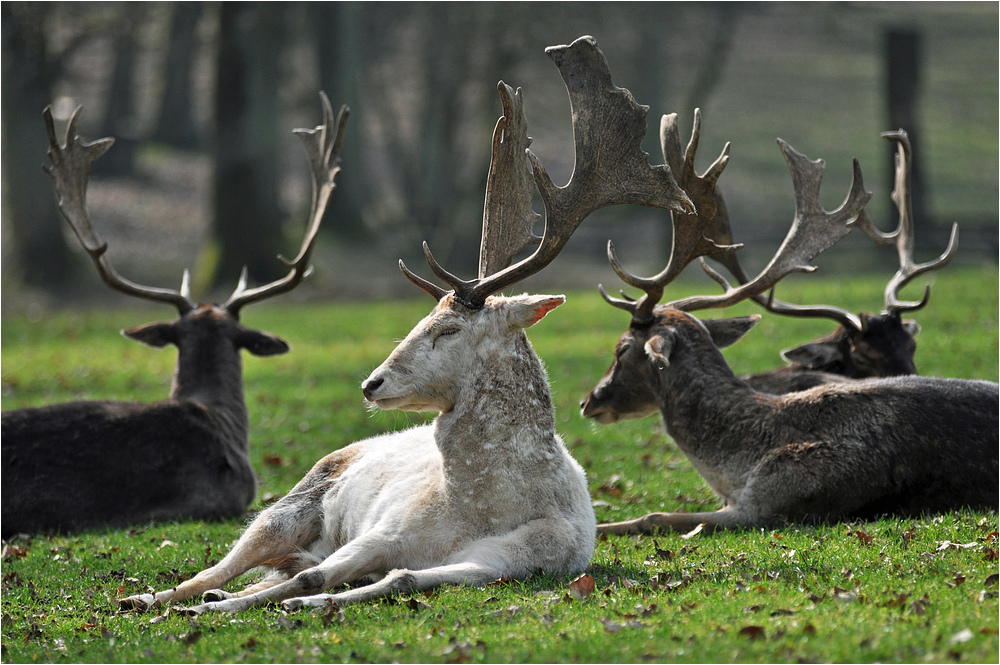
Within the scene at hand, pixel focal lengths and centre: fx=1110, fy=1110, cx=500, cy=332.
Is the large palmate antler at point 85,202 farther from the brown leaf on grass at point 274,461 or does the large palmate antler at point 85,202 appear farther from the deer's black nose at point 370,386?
the deer's black nose at point 370,386

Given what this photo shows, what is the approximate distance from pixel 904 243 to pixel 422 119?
30.8 metres

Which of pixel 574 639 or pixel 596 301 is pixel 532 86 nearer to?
pixel 596 301

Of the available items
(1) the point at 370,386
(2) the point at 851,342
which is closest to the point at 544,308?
(1) the point at 370,386

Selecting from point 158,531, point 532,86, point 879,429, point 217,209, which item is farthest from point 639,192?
point 532,86

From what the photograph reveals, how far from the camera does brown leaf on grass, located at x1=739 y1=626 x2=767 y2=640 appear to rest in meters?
4.66

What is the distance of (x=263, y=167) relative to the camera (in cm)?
2667

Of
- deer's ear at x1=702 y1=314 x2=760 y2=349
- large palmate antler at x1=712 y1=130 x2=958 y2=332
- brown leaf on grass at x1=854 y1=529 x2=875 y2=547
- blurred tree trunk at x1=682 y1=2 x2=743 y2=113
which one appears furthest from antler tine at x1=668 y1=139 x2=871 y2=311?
blurred tree trunk at x1=682 y1=2 x2=743 y2=113

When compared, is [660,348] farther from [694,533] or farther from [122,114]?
[122,114]

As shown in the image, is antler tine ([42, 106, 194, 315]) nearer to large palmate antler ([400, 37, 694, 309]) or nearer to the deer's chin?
large palmate antler ([400, 37, 694, 309])

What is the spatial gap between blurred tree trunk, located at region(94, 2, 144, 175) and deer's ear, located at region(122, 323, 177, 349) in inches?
1146

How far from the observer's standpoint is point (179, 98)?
46.3 metres

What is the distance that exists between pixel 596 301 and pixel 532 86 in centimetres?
2061

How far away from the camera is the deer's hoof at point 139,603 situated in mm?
5992

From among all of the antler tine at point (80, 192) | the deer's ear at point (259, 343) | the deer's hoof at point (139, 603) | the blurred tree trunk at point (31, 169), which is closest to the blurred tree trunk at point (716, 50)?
the blurred tree trunk at point (31, 169)
